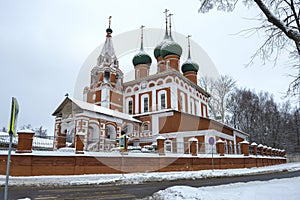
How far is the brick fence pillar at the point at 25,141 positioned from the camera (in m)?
11.8

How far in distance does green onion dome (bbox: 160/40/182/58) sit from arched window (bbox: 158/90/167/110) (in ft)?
20.1

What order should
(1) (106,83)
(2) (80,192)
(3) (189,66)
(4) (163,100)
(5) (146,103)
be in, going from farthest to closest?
(3) (189,66) → (5) (146,103) → (1) (106,83) → (4) (163,100) → (2) (80,192)

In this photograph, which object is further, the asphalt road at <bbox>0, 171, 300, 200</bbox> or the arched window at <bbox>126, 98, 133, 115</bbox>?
the arched window at <bbox>126, 98, 133, 115</bbox>

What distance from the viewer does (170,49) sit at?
3173 centimetres

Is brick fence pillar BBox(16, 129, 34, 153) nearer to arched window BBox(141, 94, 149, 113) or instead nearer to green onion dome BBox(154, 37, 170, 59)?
arched window BBox(141, 94, 149, 113)

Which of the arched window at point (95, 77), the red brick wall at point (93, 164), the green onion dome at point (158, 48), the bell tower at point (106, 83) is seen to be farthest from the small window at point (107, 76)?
the red brick wall at point (93, 164)

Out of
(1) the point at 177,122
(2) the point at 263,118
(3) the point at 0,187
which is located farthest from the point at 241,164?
(2) the point at 263,118

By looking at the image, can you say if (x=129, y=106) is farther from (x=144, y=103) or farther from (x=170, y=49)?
(x=170, y=49)

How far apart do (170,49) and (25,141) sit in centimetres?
2326

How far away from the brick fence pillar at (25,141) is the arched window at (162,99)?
17.7 metres

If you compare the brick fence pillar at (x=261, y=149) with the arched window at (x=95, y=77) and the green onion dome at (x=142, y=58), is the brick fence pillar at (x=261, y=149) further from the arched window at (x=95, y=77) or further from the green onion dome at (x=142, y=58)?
the arched window at (x=95, y=77)

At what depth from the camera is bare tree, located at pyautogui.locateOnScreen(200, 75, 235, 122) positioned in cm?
3475

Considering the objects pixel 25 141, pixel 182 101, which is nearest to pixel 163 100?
pixel 182 101

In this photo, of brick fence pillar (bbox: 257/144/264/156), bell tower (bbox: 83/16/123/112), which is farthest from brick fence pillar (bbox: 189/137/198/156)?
bell tower (bbox: 83/16/123/112)
